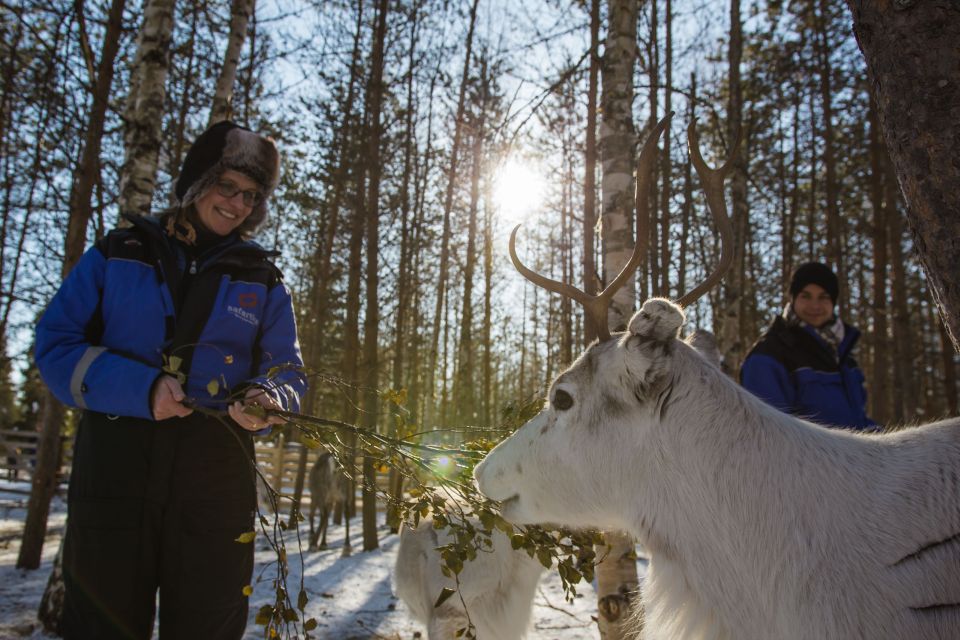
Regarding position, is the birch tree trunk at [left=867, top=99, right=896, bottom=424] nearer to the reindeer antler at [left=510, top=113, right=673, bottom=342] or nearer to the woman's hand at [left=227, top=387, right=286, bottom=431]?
the reindeer antler at [left=510, top=113, right=673, bottom=342]

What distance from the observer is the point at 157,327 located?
6.95ft

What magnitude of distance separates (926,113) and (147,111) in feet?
18.5

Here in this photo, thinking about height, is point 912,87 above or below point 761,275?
below

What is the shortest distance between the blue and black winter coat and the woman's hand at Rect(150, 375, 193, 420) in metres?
3.11

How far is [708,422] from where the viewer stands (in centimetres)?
181

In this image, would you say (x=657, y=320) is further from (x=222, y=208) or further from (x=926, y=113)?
(x=222, y=208)

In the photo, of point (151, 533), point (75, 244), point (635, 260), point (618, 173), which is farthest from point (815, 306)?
point (75, 244)

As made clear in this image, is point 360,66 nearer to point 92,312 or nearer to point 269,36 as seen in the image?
point 269,36

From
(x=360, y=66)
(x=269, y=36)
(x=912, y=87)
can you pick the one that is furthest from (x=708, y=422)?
(x=269, y=36)

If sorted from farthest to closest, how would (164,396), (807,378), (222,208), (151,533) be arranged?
(807,378)
(222,208)
(151,533)
(164,396)

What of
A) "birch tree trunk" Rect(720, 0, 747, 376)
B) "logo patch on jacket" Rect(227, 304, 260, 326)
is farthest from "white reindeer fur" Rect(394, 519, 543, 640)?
"birch tree trunk" Rect(720, 0, 747, 376)

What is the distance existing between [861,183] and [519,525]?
49.8 ft

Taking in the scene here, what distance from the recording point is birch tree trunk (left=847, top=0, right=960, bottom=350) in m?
1.56

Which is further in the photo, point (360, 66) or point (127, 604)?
point (360, 66)
